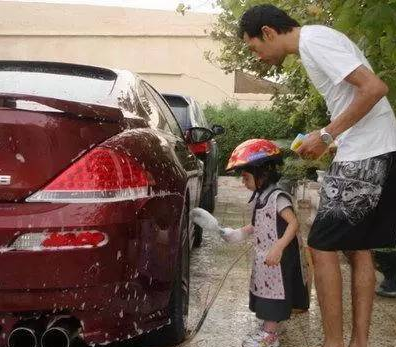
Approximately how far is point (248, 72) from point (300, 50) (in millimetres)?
16561

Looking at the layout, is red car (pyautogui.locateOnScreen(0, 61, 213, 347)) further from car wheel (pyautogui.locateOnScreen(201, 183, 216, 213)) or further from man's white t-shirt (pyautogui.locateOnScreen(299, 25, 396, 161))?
car wheel (pyautogui.locateOnScreen(201, 183, 216, 213))

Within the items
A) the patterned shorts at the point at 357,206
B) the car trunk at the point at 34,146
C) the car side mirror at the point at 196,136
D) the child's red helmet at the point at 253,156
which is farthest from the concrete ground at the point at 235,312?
the car trunk at the point at 34,146

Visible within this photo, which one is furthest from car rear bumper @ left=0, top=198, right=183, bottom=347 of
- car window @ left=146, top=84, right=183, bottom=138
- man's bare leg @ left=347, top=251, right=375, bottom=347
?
car window @ left=146, top=84, right=183, bottom=138

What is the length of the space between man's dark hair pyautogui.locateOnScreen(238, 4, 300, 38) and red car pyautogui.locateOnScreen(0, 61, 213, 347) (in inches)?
30.9

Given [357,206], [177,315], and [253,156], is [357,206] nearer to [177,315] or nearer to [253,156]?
[253,156]

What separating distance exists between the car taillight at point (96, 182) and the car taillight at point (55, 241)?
14cm

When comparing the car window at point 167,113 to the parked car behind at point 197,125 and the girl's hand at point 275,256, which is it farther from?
the parked car behind at point 197,125

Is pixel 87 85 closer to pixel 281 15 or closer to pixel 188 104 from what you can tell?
pixel 281 15

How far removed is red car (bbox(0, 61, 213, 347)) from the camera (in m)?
2.49

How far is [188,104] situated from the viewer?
26.0ft

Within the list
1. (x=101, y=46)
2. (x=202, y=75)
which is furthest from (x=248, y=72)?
(x=101, y=46)

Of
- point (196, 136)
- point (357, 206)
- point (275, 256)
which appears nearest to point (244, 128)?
point (196, 136)

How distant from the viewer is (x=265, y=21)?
3082 mm

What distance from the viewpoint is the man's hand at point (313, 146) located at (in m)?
2.86
